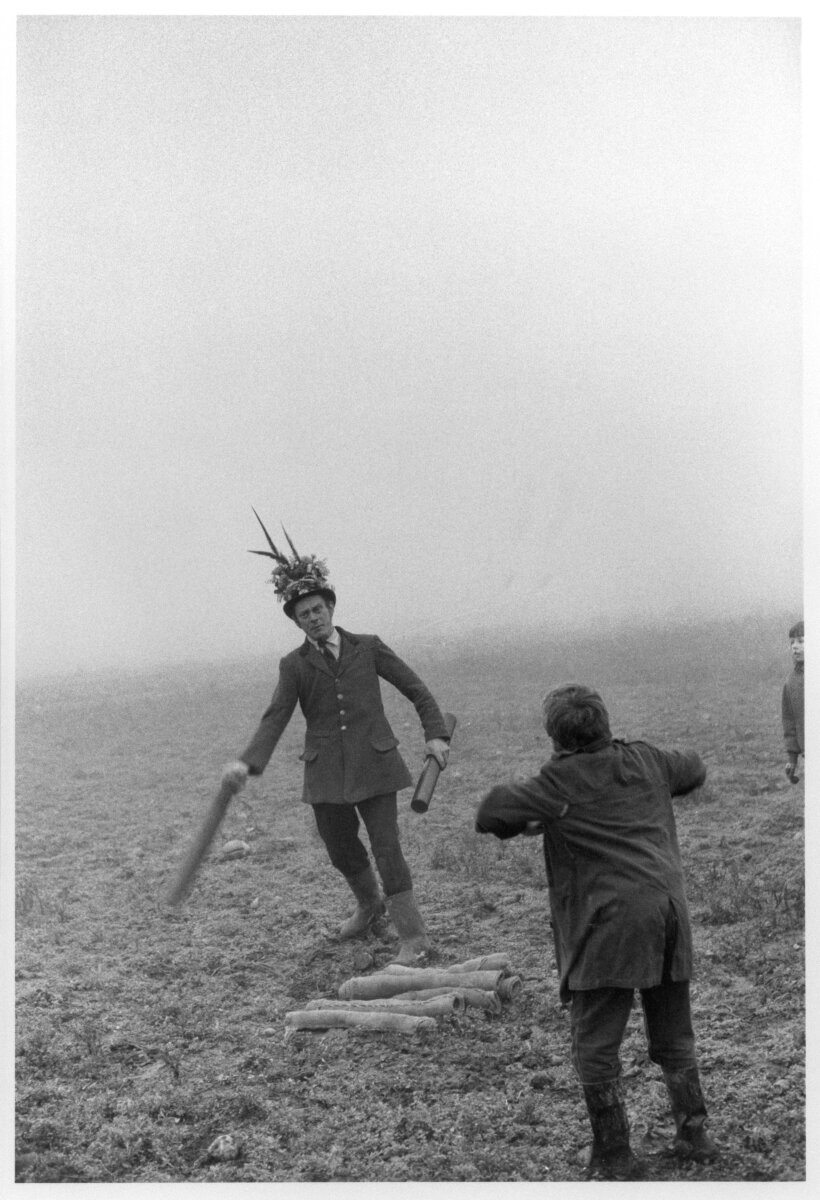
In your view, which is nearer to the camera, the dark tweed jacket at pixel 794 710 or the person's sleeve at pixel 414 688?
the person's sleeve at pixel 414 688

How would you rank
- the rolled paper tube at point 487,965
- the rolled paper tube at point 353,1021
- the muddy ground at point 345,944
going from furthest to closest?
1. the rolled paper tube at point 487,965
2. the rolled paper tube at point 353,1021
3. the muddy ground at point 345,944

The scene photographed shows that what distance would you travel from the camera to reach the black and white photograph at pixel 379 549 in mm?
3535

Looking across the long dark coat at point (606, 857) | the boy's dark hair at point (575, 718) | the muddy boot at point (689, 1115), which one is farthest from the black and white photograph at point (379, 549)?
the boy's dark hair at point (575, 718)

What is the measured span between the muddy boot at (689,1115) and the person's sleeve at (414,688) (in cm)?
143

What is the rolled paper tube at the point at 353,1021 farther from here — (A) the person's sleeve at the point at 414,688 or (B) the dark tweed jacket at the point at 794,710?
(B) the dark tweed jacket at the point at 794,710

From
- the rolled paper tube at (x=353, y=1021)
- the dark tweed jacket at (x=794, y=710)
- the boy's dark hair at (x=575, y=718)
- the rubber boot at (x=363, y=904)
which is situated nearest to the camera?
the boy's dark hair at (x=575, y=718)

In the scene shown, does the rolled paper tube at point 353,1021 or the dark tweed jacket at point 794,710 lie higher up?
the dark tweed jacket at point 794,710

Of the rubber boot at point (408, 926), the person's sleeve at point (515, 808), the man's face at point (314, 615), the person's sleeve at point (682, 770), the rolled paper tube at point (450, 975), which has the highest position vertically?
the man's face at point (314, 615)

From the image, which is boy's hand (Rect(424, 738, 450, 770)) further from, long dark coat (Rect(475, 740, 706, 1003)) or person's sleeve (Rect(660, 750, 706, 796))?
person's sleeve (Rect(660, 750, 706, 796))

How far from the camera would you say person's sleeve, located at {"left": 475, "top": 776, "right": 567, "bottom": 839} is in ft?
9.02

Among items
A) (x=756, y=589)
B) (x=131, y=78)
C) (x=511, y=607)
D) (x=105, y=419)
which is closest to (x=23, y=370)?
(x=105, y=419)

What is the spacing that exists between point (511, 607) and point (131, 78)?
2799 millimetres

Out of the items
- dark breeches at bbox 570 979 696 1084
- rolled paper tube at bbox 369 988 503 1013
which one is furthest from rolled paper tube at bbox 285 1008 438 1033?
dark breeches at bbox 570 979 696 1084

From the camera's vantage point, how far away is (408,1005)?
142 inches
